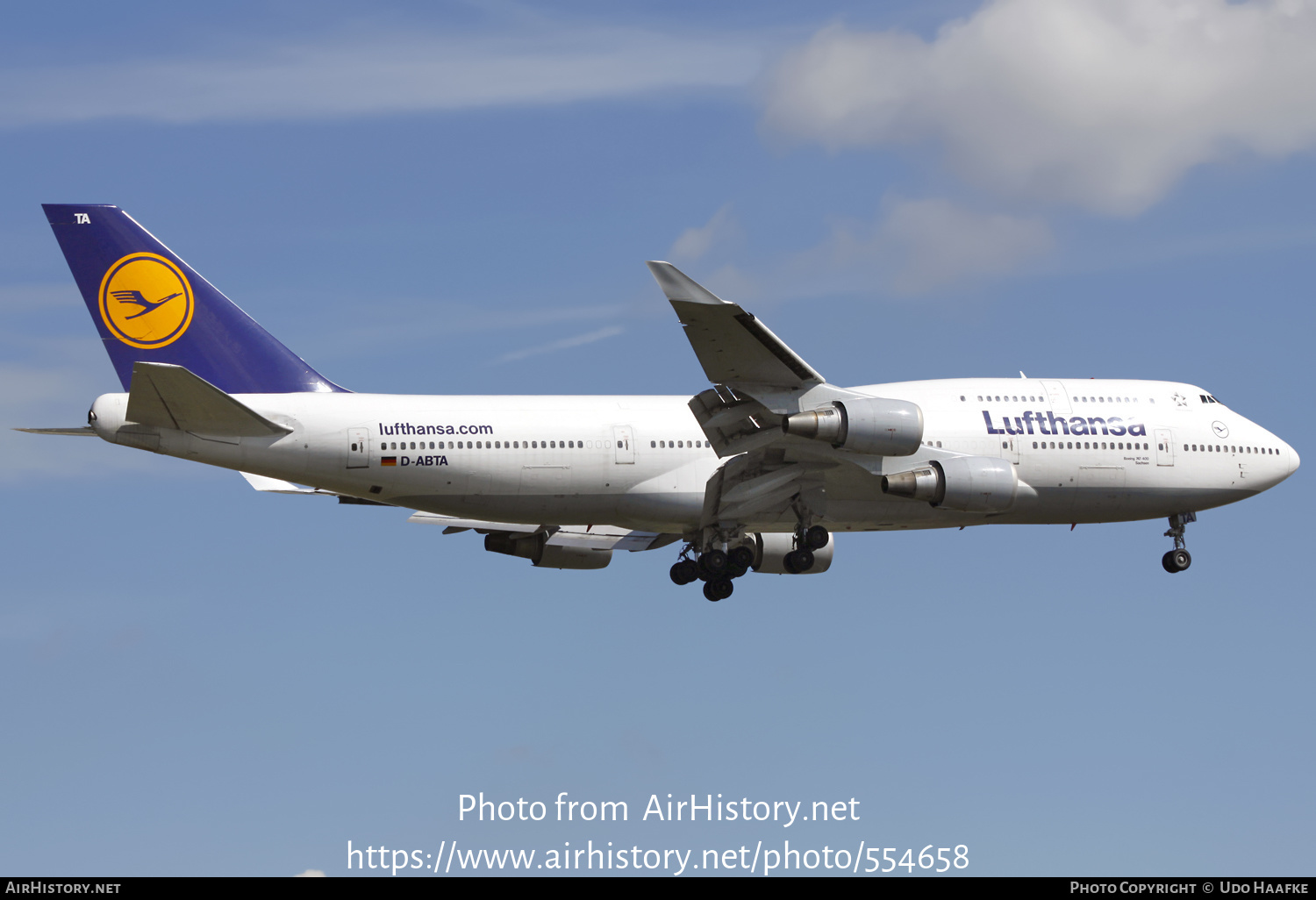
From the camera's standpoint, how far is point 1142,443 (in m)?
36.6

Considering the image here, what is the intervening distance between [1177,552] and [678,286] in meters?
18.9

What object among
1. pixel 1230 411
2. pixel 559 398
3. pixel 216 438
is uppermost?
pixel 1230 411

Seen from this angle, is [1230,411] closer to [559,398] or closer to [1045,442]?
[1045,442]

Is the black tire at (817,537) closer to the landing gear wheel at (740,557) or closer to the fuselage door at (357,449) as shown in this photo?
the landing gear wheel at (740,557)

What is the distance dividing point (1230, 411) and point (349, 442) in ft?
77.8

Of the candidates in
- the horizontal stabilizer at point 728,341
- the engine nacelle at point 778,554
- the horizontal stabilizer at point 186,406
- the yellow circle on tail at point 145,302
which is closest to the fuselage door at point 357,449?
the horizontal stabilizer at point 186,406

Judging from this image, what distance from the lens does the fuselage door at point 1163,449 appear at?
36688 mm

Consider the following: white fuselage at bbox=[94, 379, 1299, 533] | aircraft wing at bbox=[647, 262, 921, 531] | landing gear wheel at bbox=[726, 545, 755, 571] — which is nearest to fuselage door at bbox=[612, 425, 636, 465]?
white fuselage at bbox=[94, 379, 1299, 533]

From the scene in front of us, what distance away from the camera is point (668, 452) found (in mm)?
34156

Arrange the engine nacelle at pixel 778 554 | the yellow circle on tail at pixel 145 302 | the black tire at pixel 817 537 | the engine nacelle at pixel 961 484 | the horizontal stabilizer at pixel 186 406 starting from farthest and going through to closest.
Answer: the engine nacelle at pixel 778 554
the black tire at pixel 817 537
the engine nacelle at pixel 961 484
the yellow circle on tail at pixel 145 302
the horizontal stabilizer at pixel 186 406

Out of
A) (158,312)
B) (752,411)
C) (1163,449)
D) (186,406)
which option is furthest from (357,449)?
(1163,449)

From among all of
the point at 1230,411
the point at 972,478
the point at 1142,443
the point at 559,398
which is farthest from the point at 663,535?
the point at 1230,411

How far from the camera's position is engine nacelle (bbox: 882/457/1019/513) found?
32750 mm

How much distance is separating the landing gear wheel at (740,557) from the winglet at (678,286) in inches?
391
